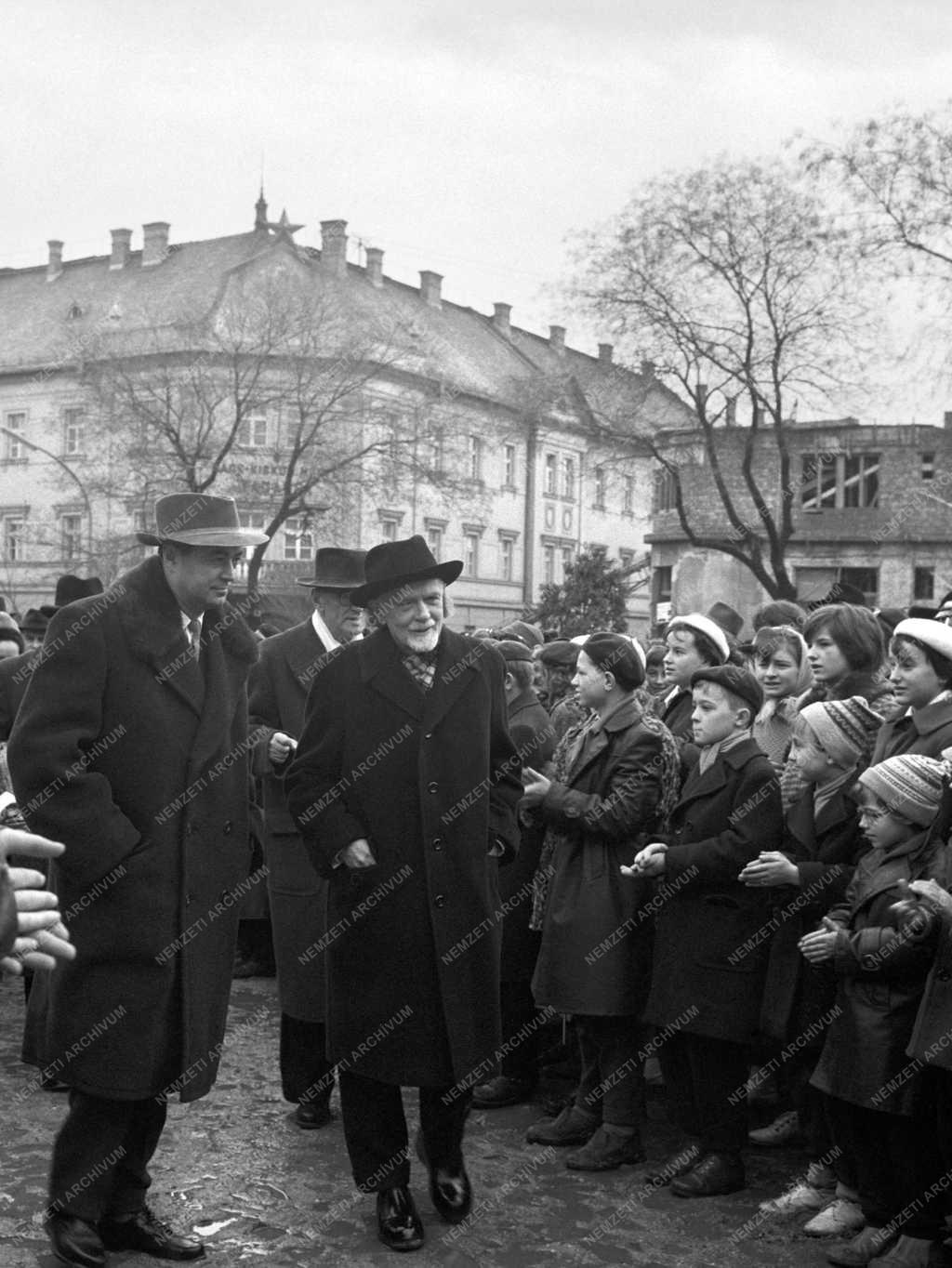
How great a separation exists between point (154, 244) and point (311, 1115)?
57919 mm

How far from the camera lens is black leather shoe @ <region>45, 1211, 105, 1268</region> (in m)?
4.46

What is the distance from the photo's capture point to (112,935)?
14.6 feet

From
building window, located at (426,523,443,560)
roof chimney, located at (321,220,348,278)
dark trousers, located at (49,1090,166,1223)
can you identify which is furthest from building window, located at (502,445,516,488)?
dark trousers, located at (49,1090,166,1223)

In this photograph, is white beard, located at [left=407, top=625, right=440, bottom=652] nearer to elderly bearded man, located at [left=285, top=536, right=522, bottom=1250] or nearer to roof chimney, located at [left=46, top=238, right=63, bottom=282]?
elderly bearded man, located at [left=285, top=536, right=522, bottom=1250]

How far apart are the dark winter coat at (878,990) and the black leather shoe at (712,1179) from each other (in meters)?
0.81

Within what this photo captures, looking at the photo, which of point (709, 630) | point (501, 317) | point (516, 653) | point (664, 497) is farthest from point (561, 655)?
point (501, 317)

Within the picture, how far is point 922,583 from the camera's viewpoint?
3509 centimetres

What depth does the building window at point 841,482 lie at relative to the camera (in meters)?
36.2

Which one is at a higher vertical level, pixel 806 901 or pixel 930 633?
pixel 930 633

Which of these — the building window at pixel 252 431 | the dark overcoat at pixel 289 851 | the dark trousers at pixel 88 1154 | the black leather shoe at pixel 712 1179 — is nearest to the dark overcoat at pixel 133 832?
the dark trousers at pixel 88 1154

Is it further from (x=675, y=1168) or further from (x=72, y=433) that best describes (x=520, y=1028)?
(x=72, y=433)

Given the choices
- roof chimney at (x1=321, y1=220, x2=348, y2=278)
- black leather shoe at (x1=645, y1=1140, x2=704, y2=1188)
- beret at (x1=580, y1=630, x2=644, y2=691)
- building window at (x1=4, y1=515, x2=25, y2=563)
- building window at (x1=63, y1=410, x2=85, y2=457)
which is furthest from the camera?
roof chimney at (x1=321, y1=220, x2=348, y2=278)

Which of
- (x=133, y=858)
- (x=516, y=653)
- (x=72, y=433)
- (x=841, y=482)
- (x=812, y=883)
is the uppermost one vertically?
(x=72, y=433)

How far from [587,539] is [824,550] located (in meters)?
33.3
